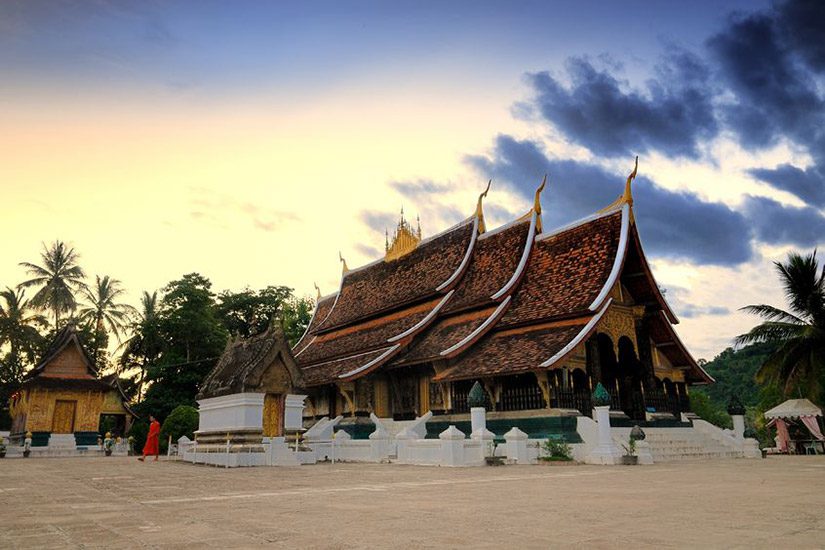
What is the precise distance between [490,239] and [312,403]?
1005 centimetres

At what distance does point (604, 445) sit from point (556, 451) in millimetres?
1124

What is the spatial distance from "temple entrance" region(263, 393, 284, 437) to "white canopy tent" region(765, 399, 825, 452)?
1634 cm

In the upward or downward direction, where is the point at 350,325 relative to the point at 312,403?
upward

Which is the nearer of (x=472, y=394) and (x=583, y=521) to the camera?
(x=583, y=521)

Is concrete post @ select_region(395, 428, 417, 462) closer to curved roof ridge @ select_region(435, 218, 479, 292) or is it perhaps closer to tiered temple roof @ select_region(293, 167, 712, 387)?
tiered temple roof @ select_region(293, 167, 712, 387)

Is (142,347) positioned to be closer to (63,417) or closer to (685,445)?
(63,417)

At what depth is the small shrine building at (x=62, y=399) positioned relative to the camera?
29.9 m

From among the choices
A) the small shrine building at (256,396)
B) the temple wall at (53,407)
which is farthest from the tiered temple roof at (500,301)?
the temple wall at (53,407)

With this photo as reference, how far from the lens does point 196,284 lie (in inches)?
1528

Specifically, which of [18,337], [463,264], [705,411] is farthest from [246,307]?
[705,411]

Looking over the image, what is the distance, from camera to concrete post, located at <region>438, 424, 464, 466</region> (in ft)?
44.3

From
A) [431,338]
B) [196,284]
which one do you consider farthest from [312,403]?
[196,284]

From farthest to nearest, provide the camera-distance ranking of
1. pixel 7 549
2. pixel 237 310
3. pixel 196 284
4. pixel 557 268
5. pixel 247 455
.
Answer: pixel 237 310
pixel 196 284
pixel 557 268
pixel 247 455
pixel 7 549

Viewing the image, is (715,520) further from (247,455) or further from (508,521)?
(247,455)
